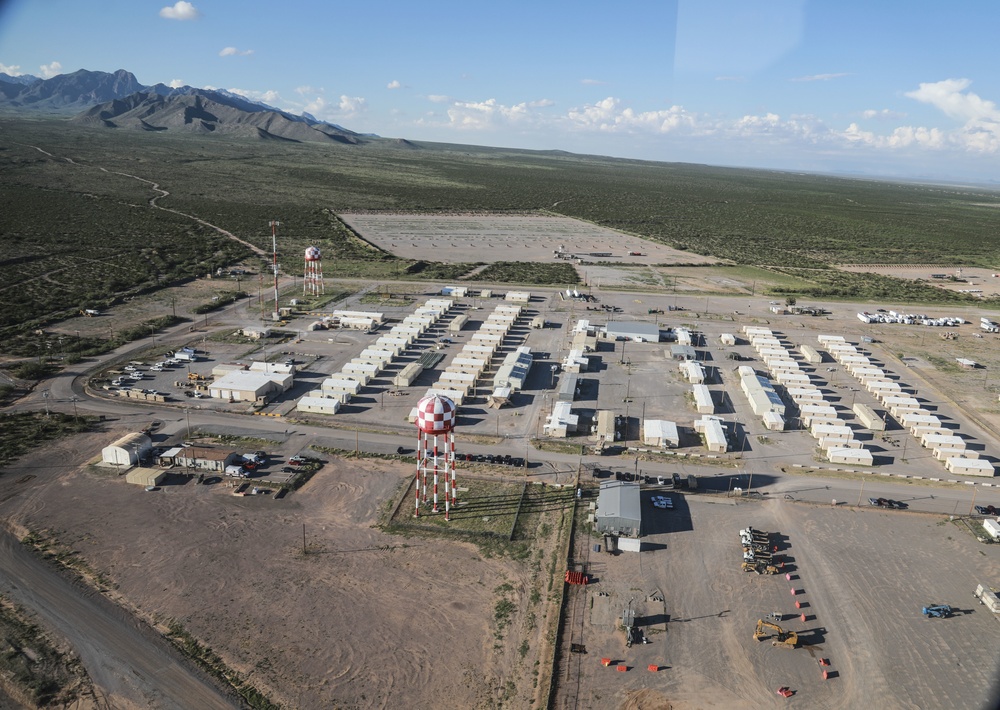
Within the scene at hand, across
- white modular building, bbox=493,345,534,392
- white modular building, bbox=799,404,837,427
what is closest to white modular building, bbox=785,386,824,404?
white modular building, bbox=799,404,837,427

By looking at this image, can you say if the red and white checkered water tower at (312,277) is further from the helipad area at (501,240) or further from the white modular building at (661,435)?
the white modular building at (661,435)

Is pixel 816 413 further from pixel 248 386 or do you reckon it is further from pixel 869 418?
pixel 248 386

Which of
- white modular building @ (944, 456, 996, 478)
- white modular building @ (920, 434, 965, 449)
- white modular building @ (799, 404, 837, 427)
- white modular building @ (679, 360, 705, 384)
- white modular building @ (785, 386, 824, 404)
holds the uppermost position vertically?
white modular building @ (679, 360, 705, 384)

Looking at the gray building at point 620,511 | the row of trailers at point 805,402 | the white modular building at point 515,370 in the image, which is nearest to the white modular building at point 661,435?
the gray building at point 620,511

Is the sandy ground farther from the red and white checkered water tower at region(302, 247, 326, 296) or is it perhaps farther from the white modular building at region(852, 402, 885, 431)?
the red and white checkered water tower at region(302, 247, 326, 296)

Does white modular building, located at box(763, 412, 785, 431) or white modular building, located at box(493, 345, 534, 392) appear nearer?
white modular building, located at box(763, 412, 785, 431)

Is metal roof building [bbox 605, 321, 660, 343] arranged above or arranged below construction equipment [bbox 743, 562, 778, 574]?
above

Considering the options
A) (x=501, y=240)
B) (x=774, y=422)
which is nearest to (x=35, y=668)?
(x=774, y=422)
